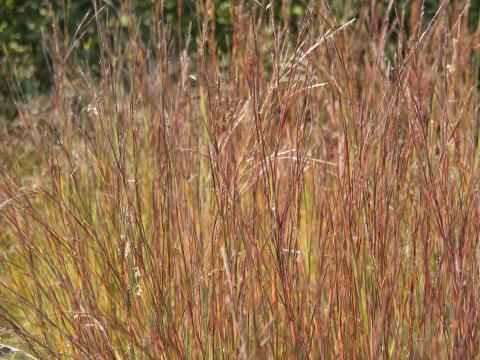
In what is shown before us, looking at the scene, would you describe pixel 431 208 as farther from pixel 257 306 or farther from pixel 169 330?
pixel 169 330

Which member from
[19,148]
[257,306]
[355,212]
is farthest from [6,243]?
[355,212]

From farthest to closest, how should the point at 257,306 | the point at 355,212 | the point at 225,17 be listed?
the point at 225,17
the point at 257,306
the point at 355,212

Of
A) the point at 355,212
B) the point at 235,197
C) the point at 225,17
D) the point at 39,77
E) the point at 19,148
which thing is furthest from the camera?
the point at 39,77

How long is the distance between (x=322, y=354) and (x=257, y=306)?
0.23m

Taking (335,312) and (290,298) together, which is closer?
(290,298)

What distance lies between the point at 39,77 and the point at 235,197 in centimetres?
565

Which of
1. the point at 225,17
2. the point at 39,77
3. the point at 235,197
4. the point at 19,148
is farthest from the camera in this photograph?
the point at 39,77

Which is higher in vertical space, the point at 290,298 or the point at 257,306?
the point at 290,298

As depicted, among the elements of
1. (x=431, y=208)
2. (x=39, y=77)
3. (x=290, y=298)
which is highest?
(x=431, y=208)

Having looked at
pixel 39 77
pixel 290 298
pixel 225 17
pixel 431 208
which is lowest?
pixel 39 77

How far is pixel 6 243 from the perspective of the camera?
3664 millimetres

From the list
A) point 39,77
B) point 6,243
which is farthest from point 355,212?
point 39,77

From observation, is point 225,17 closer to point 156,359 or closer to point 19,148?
point 19,148

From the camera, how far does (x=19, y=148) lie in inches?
189
